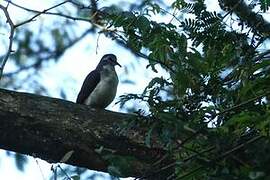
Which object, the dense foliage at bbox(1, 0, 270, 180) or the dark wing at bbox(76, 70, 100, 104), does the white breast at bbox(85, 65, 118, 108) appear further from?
the dense foliage at bbox(1, 0, 270, 180)

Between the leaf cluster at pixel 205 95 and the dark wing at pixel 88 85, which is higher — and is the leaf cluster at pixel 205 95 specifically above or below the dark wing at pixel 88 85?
below

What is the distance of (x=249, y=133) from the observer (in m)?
3.18

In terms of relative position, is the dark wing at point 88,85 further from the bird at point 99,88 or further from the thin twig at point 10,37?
the thin twig at point 10,37

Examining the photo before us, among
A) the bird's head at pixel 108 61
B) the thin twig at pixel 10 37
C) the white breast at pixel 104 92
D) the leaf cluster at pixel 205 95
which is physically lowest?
the leaf cluster at pixel 205 95

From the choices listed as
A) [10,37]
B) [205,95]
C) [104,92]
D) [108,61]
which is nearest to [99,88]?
[104,92]

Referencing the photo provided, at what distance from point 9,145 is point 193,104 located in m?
1.34

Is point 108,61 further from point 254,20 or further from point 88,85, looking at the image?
point 254,20

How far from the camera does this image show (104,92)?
769cm

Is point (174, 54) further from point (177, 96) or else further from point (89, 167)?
point (89, 167)

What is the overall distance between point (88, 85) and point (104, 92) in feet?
0.80

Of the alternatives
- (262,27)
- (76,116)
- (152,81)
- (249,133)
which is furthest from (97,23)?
(249,133)

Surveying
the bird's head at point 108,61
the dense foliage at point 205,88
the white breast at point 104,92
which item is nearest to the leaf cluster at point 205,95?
the dense foliage at point 205,88

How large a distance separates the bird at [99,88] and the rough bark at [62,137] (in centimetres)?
301

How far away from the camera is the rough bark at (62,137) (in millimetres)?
4430
